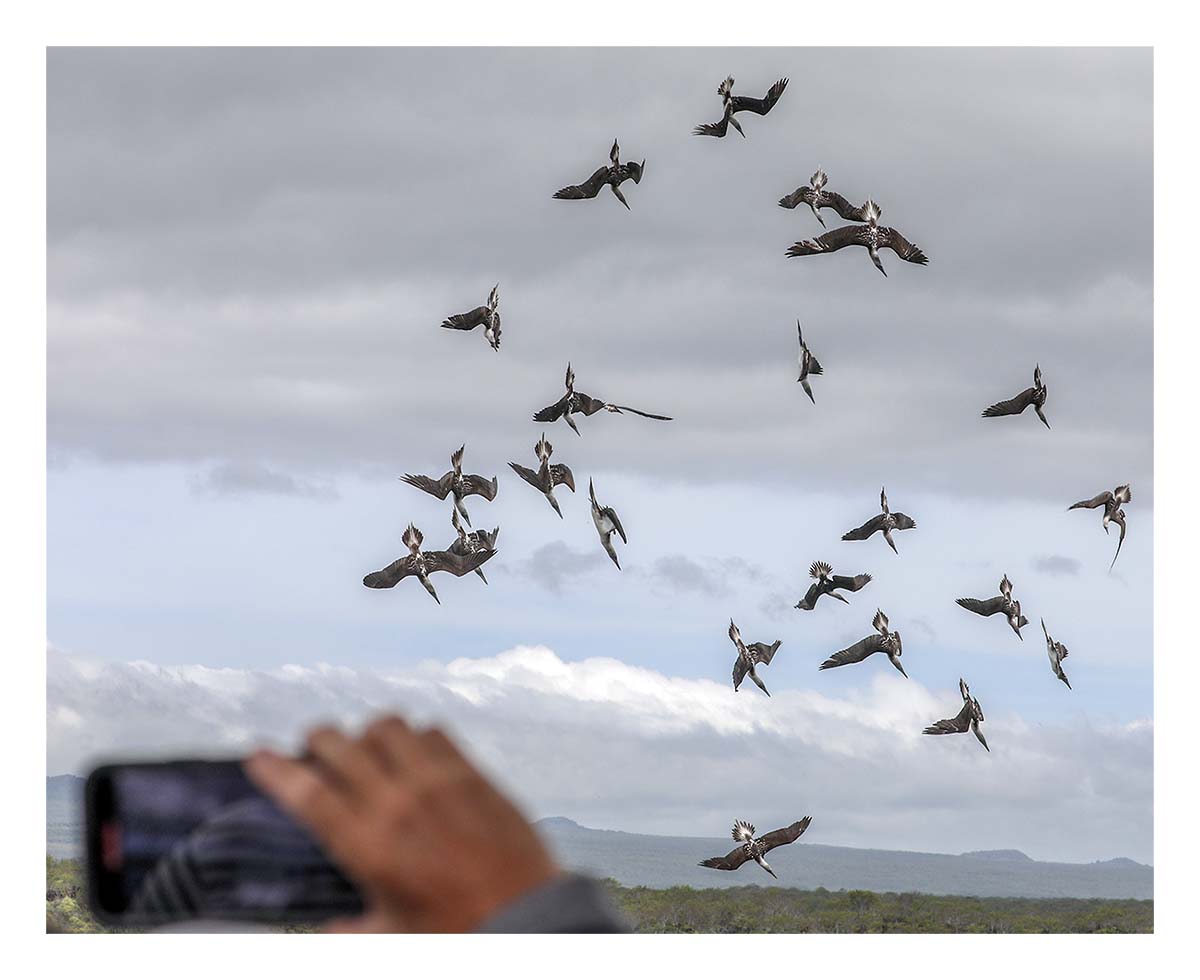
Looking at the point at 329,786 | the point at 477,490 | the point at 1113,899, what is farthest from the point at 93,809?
the point at 1113,899

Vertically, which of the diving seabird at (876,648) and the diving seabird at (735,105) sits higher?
the diving seabird at (735,105)

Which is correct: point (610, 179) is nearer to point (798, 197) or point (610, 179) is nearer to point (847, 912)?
point (798, 197)

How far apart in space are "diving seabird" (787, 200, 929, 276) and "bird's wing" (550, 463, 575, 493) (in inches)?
183

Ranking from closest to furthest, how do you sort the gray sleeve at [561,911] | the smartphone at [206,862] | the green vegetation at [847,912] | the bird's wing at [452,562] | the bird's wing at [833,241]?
the gray sleeve at [561,911] < the smartphone at [206,862] < the bird's wing at [833,241] < the bird's wing at [452,562] < the green vegetation at [847,912]

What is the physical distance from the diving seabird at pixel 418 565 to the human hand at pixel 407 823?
19.1m

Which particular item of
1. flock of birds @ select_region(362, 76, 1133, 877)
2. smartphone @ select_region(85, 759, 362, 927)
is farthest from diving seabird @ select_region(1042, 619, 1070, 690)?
smartphone @ select_region(85, 759, 362, 927)

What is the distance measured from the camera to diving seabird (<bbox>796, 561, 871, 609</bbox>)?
2147 cm

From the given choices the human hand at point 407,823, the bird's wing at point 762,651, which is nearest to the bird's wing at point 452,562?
the bird's wing at point 762,651

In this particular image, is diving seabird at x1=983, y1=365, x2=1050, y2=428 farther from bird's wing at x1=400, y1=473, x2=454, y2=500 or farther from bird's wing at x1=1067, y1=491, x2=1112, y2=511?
bird's wing at x1=400, y1=473, x2=454, y2=500

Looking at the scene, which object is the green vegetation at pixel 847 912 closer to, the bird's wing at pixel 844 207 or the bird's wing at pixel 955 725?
the bird's wing at pixel 955 725

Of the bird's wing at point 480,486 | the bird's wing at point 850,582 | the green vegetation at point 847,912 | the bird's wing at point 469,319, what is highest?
the bird's wing at point 469,319

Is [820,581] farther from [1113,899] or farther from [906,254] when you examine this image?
[1113,899]

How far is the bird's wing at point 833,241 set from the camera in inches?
752

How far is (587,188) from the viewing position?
796 inches
